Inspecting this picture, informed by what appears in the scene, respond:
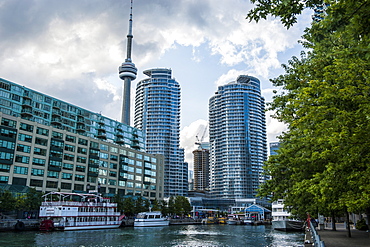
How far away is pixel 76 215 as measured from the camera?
3585 inches

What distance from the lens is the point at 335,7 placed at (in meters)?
11.8

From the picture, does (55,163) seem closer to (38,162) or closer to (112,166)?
(38,162)

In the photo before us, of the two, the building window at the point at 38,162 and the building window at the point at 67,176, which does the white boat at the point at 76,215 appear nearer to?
the building window at the point at 38,162

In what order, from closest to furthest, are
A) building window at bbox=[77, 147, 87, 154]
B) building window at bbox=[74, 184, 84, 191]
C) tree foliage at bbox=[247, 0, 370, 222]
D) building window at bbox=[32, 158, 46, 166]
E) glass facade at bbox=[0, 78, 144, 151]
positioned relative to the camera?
tree foliage at bbox=[247, 0, 370, 222] < building window at bbox=[32, 158, 46, 166] < glass facade at bbox=[0, 78, 144, 151] < building window at bbox=[74, 184, 84, 191] < building window at bbox=[77, 147, 87, 154]

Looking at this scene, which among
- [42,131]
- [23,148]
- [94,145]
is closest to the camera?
[23,148]

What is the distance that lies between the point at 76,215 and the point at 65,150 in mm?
36148

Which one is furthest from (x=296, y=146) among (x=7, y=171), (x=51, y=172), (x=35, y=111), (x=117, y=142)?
(x=117, y=142)

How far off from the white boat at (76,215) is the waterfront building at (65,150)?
Result: 1131 centimetres

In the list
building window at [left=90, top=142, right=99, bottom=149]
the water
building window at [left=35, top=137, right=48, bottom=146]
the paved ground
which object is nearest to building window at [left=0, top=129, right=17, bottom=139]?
building window at [left=35, top=137, right=48, bottom=146]

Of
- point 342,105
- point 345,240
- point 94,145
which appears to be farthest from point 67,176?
point 342,105

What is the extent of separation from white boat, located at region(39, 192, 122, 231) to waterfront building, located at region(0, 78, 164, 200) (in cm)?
1131

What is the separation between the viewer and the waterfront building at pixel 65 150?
104000 millimetres

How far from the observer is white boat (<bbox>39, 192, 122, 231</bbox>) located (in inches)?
3396

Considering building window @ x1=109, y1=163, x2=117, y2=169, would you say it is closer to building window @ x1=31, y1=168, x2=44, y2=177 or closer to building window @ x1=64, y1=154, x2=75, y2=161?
building window @ x1=64, y1=154, x2=75, y2=161
